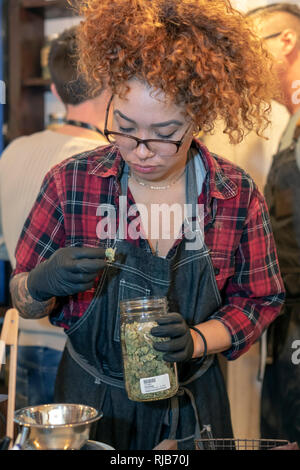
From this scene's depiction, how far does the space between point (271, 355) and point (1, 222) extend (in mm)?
1096

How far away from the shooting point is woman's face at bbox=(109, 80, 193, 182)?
4.42 ft

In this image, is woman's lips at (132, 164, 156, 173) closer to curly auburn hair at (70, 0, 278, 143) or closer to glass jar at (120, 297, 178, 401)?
curly auburn hair at (70, 0, 278, 143)

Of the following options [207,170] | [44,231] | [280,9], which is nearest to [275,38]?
[280,9]

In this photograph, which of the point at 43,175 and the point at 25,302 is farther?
the point at 43,175

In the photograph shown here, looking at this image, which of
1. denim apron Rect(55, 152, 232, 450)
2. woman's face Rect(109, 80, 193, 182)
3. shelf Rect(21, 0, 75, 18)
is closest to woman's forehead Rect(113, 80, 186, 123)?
Result: woman's face Rect(109, 80, 193, 182)

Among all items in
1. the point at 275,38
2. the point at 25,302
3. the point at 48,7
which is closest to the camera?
the point at 25,302

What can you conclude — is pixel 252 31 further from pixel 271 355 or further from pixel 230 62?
pixel 271 355

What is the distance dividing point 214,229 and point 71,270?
1.38ft

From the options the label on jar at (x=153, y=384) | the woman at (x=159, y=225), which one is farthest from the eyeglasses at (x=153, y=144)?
the label on jar at (x=153, y=384)

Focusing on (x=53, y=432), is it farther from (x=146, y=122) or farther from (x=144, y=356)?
(x=146, y=122)

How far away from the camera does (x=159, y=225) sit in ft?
5.07

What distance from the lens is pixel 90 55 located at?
144 centimetres

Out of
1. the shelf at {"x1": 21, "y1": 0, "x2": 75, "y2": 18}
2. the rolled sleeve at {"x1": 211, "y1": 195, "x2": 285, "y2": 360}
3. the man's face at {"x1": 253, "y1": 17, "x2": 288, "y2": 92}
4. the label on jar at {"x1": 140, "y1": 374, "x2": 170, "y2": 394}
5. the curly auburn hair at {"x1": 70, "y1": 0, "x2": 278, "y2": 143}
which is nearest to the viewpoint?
the label on jar at {"x1": 140, "y1": 374, "x2": 170, "y2": 394}
